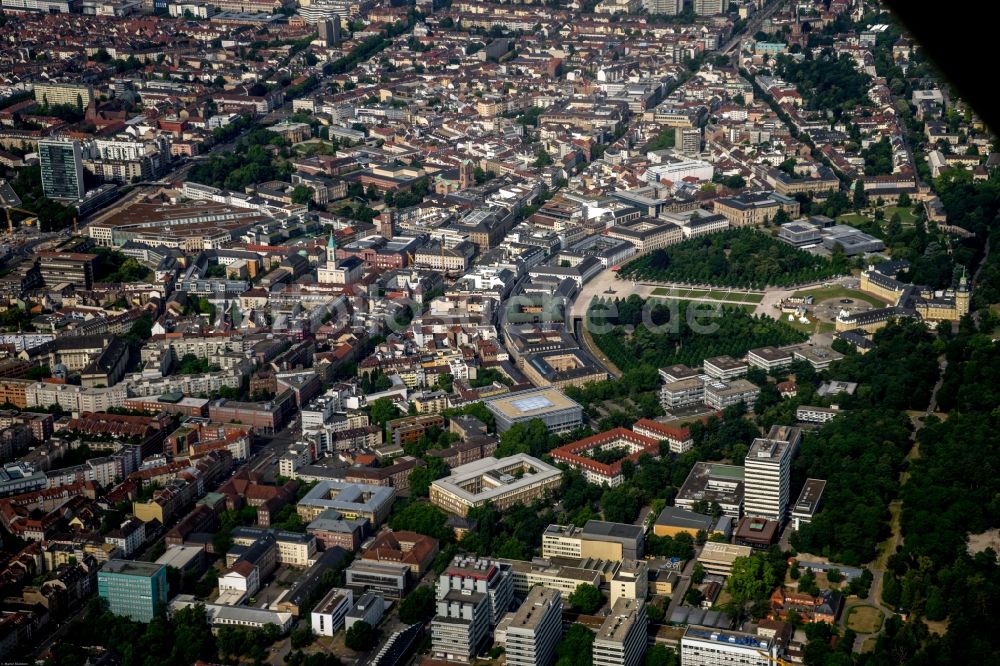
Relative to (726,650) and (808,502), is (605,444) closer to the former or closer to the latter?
(808,502)

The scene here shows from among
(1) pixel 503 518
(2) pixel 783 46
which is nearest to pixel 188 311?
(1) pixel 503 518

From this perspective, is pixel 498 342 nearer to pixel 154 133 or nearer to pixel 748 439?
pixel 748 439

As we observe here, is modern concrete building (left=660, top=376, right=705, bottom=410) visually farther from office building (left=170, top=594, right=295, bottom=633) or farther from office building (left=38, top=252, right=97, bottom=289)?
office building (left=38, top=252, right=97, bottom=289)

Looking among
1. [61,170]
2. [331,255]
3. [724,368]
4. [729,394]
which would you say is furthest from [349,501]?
[61,170]

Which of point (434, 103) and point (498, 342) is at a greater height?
point (434, 103)

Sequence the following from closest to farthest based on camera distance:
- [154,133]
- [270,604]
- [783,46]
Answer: [270,604] < [154,133] < [783,46]

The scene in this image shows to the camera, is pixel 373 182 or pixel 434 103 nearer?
pixel 373 182
